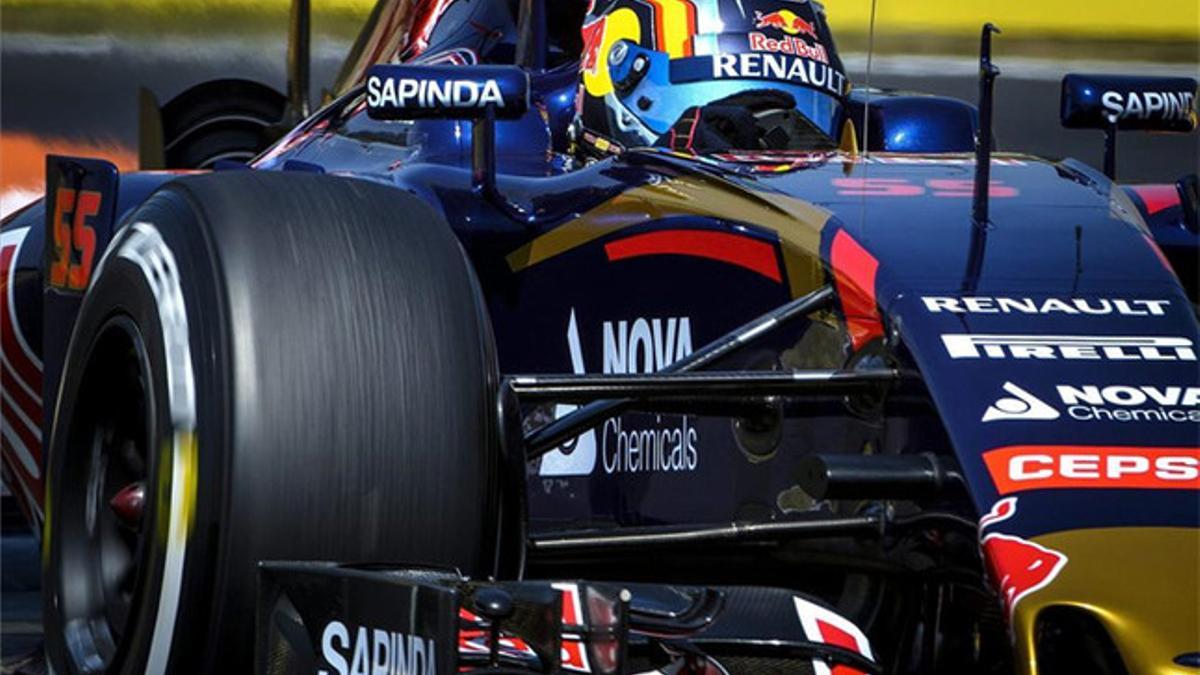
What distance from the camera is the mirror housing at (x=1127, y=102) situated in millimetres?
4078

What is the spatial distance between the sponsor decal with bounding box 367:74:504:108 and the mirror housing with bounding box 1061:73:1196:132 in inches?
40.0

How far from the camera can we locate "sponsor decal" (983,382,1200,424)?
3.10m

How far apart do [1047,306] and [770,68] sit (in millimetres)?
1341

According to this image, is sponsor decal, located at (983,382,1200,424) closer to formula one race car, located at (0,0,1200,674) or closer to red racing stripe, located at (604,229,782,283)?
formula one race car, located at (0,0,1200,674)

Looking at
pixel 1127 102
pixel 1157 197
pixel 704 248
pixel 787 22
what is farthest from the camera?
pixel 1157 197

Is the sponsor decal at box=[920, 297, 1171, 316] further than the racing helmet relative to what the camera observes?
No

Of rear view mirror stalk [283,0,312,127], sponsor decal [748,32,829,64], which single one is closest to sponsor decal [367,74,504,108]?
sponsor decal [748,32,829,64]

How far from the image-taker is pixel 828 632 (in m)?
2.97

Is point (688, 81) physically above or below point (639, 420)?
above

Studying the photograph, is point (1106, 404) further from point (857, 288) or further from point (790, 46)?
point (790, 46)

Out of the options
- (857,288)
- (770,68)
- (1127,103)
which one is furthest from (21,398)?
(1127,103)

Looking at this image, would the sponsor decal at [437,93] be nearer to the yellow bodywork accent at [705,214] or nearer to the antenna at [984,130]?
the yellow bodywork accent at [705,214]

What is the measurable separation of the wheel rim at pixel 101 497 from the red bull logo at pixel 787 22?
1.60 m

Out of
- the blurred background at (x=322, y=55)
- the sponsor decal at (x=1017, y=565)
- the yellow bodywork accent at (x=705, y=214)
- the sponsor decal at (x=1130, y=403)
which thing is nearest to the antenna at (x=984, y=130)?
the yellow bodywork accent at (x=705, y=214)
